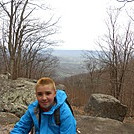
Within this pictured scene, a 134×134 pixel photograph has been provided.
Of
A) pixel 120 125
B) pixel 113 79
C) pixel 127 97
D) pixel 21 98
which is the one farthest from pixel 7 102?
pixel 127 97

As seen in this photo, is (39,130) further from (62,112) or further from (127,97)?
(127,97)

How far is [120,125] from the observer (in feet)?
19.8

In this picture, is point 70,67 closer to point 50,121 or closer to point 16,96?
point 16,96

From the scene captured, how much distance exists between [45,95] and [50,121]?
0.25 metres

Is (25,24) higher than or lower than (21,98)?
higher

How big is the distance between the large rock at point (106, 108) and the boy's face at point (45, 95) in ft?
22.4

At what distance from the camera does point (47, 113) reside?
6.28ft

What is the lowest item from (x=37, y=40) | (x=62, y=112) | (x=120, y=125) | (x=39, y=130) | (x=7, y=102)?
(x=120, y=125)

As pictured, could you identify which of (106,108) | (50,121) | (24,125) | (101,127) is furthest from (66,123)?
(106,108)

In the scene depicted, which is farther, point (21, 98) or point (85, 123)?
point (21, 98)

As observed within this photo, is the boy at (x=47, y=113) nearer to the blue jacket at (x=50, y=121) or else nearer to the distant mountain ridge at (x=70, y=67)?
the blue jacket at (x=50, y=121)

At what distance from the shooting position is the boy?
6.25 ft

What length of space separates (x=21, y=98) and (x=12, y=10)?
4512mm

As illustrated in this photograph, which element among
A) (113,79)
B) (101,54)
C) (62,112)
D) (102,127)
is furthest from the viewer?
(101,54)
